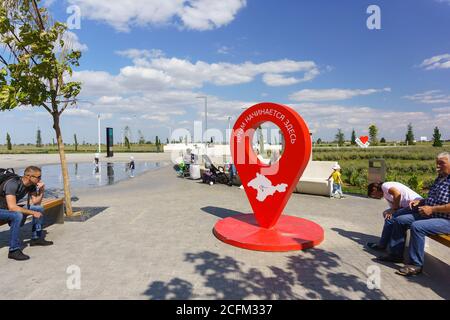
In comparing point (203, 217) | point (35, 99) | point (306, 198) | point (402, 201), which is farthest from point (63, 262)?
point (306, 198)

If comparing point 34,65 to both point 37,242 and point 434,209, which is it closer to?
point 37,242

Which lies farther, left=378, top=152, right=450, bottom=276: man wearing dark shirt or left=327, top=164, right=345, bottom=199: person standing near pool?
left=327, top=164, right=345, bottom=199: person standing near pool

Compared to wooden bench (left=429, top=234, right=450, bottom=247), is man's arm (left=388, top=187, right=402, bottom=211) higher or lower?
higher

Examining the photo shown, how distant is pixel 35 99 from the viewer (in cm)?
765

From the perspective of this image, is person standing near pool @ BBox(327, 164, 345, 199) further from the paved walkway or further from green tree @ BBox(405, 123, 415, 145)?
green tree @ BBox(405, 123, 415, 145)

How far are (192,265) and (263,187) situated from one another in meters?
2.47

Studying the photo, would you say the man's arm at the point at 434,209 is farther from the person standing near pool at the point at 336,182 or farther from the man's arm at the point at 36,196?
the man's arm at the point at 36,196

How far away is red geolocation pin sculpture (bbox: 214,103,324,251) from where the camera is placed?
609 centimetres

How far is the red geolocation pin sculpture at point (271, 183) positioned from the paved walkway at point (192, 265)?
0.87ft

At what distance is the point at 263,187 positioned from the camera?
6844 mm

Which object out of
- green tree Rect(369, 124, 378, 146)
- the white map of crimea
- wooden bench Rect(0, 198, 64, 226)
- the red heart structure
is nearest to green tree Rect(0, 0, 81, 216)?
wooden bench Rect(0, 198, 64, 226)
